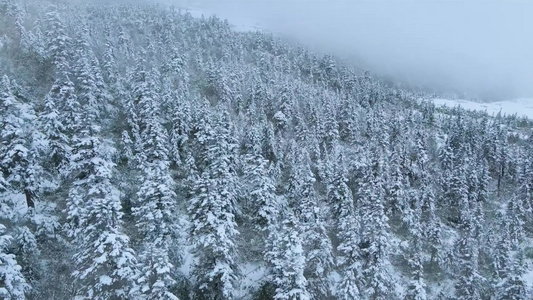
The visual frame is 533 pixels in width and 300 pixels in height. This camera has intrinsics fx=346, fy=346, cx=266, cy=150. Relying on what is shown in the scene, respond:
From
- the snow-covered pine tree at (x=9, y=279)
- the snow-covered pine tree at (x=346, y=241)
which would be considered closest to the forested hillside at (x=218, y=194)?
the snow-covered pine tree at (x=9, y=279)

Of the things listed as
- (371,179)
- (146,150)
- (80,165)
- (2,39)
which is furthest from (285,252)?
(2,39)

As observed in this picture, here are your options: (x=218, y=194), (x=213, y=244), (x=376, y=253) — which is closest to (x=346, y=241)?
(x=376, y=253)

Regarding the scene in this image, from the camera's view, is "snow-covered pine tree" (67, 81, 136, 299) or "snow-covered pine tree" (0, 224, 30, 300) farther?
"snow-covered pine tree" (67, 81, 136, 299)

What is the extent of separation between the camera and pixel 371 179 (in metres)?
48.7

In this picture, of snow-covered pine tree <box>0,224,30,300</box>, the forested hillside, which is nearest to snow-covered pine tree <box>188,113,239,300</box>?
the forested hillside

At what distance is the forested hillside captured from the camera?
25.0 m

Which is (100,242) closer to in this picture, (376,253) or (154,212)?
(154,212)

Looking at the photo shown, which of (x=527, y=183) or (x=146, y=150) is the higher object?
(x=146, y=150)

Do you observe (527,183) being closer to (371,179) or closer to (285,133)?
(371,179)

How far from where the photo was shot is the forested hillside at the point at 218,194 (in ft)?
82.1

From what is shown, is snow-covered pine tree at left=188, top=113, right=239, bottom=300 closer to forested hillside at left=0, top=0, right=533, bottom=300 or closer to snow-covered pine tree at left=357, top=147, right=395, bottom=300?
forested hillside at left=0, top=0, right=533, bottom=300

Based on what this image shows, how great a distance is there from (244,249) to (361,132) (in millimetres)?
54207

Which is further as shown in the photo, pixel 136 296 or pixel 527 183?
pixel 527 183

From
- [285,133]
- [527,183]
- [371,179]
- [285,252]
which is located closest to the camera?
[285,252]
